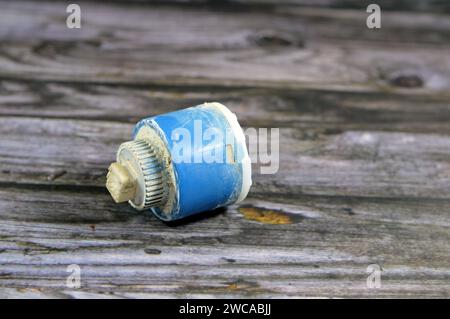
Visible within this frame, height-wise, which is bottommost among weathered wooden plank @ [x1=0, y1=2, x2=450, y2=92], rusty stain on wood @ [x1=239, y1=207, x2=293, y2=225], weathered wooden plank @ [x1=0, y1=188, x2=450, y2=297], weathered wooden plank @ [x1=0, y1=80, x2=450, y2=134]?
weathered wooden plank @ [x1=0, y1=188, x2=450, y2=297]

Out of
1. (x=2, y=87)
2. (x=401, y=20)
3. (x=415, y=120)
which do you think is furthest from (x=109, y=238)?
(x=401, y=20)

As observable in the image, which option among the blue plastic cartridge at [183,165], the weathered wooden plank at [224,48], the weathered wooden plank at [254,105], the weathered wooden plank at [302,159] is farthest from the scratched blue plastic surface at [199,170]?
the weathered wooden plank at [224,48]

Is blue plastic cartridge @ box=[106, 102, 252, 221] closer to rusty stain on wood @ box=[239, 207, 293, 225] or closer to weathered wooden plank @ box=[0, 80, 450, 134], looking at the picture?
rusty stain on wood @ box=[239, 207, 293, 225]

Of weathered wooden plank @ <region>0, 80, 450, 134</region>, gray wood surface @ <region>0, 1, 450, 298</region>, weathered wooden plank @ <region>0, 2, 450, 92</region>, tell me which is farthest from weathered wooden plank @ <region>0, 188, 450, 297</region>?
weathered wooden plank @ <region>0, 2, 450, 92</region>

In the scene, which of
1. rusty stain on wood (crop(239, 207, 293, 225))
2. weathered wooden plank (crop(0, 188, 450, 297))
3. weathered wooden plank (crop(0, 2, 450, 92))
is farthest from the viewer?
weathered wooden plank (crop(0, 2, 450, 92))

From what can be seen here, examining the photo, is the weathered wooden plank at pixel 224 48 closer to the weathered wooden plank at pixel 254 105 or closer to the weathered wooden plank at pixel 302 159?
the weathered wooden plank at pixel 254 105

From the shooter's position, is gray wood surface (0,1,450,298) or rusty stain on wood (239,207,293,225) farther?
rusty stain on wood (239,207,293,225)

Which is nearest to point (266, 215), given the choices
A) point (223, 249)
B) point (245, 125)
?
point (223, 249)

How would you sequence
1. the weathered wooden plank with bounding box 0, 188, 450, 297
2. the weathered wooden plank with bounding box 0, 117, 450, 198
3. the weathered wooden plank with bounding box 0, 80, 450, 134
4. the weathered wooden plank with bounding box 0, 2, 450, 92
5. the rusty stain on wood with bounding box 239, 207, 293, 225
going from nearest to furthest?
the weathered wooden plank with bounding box 0, 188, 450, 297, the rusty stain on wood with bounding box 239, 207, 293, 225, the weathered wooden plank with bounding box 0, 117, 450, 198, the weathered wooden plank with bounding box 0, 80, 450, 134, the weathered wooden plank with bounding box 0, 2, 450, 92
